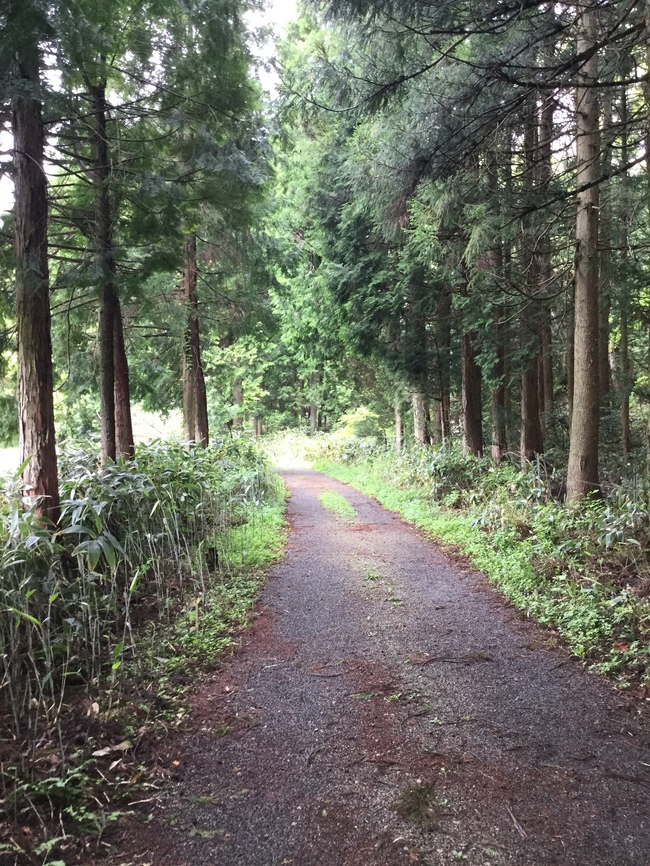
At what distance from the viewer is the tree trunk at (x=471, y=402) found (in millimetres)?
11914

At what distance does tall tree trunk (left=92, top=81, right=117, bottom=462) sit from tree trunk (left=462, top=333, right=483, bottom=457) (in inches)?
305

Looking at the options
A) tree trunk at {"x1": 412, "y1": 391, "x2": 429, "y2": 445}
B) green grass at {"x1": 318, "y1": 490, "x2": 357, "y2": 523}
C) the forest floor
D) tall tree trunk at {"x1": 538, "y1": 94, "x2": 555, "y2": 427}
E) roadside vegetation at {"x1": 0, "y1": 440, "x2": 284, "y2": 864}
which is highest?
tall tree trunk at {"x1": 538, "y1": 94, "x2": 555, "y2": 427}

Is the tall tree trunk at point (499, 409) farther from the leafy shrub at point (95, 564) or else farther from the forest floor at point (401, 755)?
the forest floor at point (401, 755)

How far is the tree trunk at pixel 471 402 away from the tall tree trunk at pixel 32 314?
9066 millimetres

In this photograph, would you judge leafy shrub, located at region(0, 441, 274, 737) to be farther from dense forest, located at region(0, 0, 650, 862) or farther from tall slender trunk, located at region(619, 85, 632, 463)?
tall slender trunk, located at region(619, 85, 632, 463)

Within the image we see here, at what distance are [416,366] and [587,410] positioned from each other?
6.51m

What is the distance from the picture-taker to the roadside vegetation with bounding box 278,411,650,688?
4.31m

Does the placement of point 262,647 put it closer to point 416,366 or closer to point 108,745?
point 108,745

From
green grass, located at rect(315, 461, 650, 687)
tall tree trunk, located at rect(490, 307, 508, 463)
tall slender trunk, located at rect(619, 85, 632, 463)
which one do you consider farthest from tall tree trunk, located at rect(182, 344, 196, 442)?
tall slender trunk, located at rect(619, 85, 632, 463)

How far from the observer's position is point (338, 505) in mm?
12328

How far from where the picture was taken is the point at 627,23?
6.60 metres

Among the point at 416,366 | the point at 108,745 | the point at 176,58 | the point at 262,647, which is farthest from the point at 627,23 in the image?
the point at 108,745

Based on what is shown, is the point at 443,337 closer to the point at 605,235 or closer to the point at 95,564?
the point at 605,235

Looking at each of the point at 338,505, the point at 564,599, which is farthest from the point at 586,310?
the point at 338,505
